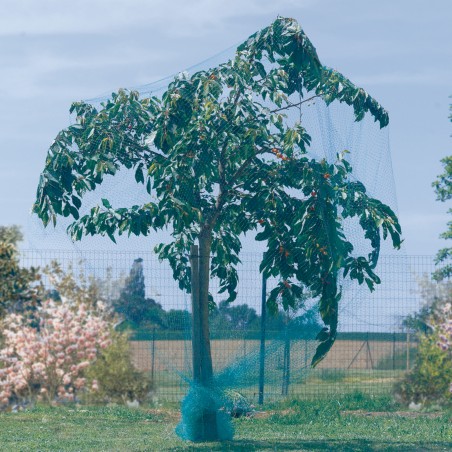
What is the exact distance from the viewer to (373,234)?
8156 millimetres

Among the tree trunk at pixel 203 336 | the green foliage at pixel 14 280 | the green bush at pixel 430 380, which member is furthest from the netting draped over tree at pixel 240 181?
the green bush at pixel 430 380

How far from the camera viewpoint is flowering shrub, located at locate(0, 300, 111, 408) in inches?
537

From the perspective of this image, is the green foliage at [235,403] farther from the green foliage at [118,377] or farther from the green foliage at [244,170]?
the green foliage at [118,377]

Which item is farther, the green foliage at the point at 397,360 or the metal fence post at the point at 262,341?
the green foliage at the point at 397,360

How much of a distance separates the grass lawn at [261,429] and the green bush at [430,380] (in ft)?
1.49

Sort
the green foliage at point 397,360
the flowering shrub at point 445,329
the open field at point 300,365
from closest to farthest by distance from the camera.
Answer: the open field at point 300,365 < the flowering shrub at point 445,329 < the green foliage at point 397,360

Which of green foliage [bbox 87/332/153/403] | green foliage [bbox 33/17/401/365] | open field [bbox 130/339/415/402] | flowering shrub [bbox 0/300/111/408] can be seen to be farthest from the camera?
flowering shrub [bbox 0/300/111/408]

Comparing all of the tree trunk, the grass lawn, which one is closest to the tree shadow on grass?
the grass lawn

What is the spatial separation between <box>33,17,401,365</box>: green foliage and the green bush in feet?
17.1

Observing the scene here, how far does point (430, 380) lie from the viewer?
13.0 m

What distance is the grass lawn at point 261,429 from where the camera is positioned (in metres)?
8.72

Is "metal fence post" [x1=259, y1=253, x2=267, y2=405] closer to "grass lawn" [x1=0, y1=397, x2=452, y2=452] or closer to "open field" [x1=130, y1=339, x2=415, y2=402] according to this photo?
"open field" [x1=130, y1=339, x2=415, y2=402]

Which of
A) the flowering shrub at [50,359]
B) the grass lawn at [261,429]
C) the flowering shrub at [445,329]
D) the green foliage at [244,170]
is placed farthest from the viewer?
the flowering shrub at [50,359]

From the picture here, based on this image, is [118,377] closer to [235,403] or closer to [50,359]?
[50,359]
